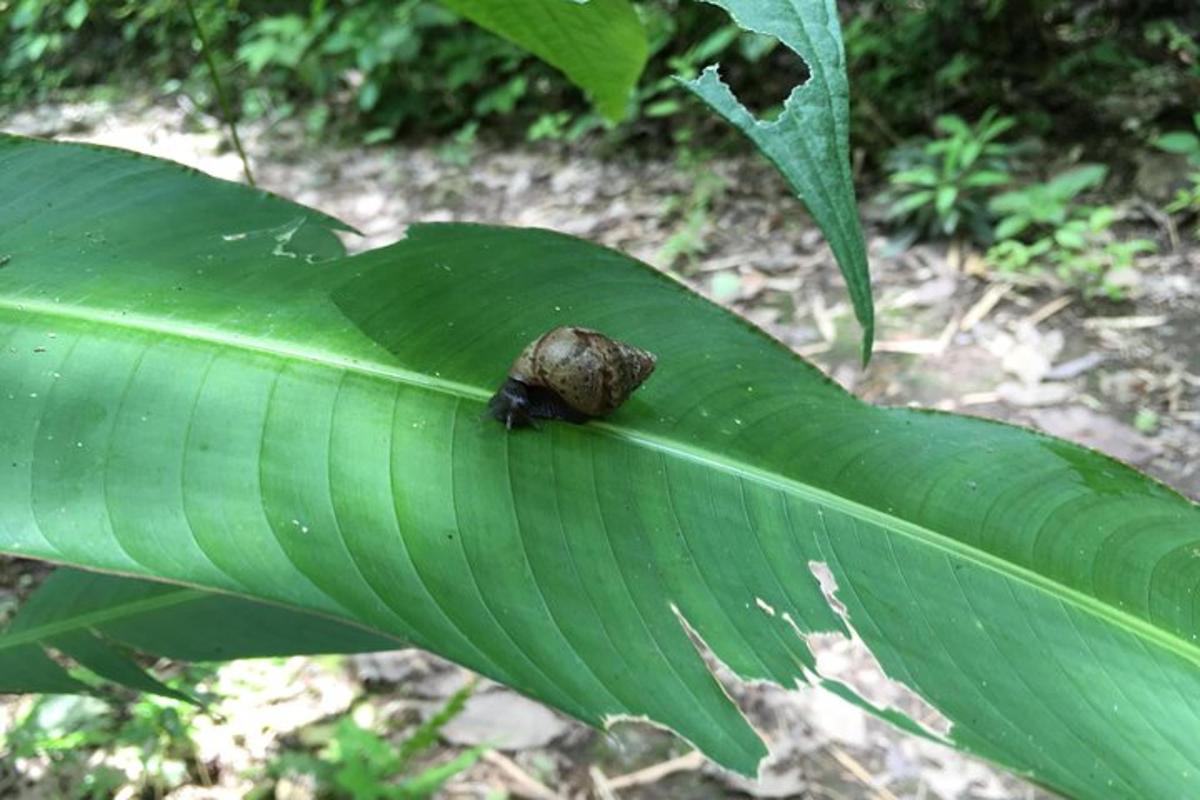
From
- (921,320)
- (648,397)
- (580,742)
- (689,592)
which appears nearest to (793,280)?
(921,320)

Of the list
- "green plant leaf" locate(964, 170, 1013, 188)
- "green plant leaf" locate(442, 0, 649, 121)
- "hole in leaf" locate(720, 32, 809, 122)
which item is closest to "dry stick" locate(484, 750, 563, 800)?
"green plant leaf" locate(442, 0, 649, 121)

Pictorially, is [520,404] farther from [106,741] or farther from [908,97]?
[908,97]

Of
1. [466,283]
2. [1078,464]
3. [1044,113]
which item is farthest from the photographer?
[1044,113]

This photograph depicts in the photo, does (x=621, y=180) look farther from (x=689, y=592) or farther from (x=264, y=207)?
(x=689, y=592)

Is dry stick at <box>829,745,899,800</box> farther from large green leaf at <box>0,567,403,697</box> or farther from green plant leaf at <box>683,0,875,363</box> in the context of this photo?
green plant leaf at <box>683,0,875,363</box>

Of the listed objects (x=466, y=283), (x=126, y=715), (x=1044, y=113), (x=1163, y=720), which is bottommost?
(x=126, y=715)

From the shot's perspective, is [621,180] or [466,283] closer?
[466,283]

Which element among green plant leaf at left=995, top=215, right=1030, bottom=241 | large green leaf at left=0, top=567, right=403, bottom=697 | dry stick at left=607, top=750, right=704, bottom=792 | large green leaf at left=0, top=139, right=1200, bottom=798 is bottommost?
dry stick at left=607, top=750, right=704, bottom=792
